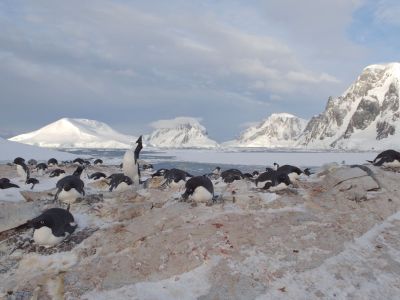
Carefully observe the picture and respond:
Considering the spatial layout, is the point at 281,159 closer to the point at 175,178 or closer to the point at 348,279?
the point at 175,178

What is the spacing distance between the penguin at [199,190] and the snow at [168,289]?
2.50 m

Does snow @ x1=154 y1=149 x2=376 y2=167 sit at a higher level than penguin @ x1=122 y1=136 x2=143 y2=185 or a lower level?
lower

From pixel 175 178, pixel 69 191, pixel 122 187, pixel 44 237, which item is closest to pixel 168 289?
pixel 44 237

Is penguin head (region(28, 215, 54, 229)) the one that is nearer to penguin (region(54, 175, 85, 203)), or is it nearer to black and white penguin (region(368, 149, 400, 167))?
penguin (region(54, 175, 85, 203))

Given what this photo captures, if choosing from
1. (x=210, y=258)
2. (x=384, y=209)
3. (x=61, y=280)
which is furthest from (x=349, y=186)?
(x=61, y=280)

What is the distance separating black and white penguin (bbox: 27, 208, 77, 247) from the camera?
9094 mm

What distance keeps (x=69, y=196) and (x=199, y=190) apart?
11.1 feet

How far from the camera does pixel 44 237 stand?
9.09 metres

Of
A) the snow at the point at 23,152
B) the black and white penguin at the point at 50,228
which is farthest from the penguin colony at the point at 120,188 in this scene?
the snow at the point at 23,152

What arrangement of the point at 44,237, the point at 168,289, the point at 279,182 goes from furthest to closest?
the point at 279,182 → the point at 44,237 → the point at 168,289

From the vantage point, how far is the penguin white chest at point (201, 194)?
34.3 ft

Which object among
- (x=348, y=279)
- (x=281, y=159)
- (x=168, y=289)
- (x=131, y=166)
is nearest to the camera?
(x=168, y=289)

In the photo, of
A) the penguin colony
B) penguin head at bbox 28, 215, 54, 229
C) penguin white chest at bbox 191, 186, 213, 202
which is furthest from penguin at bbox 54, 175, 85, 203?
penguin white chest at bbox 191, 186, 213, 202

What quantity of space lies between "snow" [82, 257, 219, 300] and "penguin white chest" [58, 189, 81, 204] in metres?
4.09
